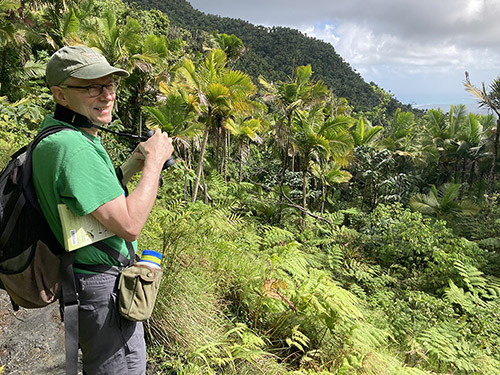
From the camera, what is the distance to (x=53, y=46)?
15.5m

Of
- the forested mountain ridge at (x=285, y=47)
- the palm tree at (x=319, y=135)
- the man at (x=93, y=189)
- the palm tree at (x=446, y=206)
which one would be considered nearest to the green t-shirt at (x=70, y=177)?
the man at (x=93, y=189)

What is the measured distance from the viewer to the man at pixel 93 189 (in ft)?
3.84

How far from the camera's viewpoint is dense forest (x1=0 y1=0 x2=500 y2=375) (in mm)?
2791

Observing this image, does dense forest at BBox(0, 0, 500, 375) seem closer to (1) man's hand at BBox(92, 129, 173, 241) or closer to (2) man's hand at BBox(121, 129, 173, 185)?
(2) man's hand at BBox(121, 129, 173, 185)

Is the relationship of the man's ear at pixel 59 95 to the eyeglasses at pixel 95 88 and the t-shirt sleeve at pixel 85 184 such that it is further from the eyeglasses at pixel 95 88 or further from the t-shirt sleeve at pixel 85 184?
the t-shirt sleeve at pixel 85 184

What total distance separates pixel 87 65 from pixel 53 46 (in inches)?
708

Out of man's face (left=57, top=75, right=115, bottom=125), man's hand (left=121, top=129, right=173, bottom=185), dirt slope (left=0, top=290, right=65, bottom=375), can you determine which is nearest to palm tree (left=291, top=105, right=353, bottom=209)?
dirt slope (left=0, top=290, right=65, bottom=375)

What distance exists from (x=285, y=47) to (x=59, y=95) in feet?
291

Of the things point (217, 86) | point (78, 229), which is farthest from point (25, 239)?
point (217, 86)

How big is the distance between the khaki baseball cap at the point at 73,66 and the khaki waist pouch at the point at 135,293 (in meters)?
0.81

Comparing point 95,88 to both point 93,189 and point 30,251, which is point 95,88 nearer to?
point 93,189

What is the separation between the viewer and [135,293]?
1.32 meters

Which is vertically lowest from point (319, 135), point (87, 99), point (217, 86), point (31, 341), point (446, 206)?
point (446, 206)

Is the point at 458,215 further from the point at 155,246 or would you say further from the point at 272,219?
the point at 155,246
